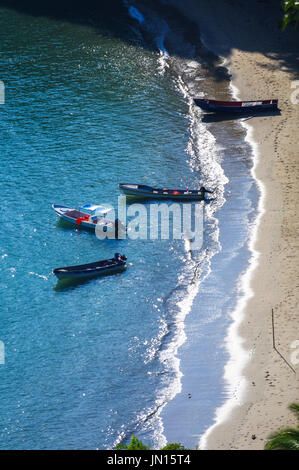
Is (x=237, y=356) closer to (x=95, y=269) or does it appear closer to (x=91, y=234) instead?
(x=95, y=269)

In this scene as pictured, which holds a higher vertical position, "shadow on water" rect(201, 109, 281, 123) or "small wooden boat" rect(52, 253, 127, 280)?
"shadow on water" rect(201, 109, 281, 123)

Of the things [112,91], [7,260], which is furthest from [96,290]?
[112,91]

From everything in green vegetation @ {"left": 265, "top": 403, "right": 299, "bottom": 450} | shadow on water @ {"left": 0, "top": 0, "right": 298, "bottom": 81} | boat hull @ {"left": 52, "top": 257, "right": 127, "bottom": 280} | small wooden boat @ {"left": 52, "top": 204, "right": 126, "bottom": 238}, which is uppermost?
shadow on water @ {"left": 0, "top": 0, "right": 298, "bottom": 81}

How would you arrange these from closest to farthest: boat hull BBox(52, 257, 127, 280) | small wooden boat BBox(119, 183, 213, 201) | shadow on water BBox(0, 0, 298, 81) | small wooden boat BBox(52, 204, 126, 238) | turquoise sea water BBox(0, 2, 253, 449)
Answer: turquoise sea water BBox(0, 2, 253, 449) → boat hull BBox(52, 257, 127, 280) → small wooden boat BBox(52, 204, 126, 238) → small wooden boat BBox(119, 183, 213, 201) → shadow on water BBox(0, 0, 298, 81)

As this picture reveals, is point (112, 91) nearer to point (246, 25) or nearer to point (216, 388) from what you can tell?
point (246, 25)

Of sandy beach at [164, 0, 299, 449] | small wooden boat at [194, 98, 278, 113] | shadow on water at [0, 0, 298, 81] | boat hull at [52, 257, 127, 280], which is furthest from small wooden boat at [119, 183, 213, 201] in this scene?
shadow on water at [0, 0, 298, 81]

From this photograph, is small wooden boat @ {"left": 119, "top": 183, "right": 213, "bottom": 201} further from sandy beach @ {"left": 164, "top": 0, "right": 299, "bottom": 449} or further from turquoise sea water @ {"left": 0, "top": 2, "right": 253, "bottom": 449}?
sandy beach @ {"left": 164, "top": 0, "right": 299, "bottom": 449}

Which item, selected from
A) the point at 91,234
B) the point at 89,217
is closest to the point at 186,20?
the point at 89,217
